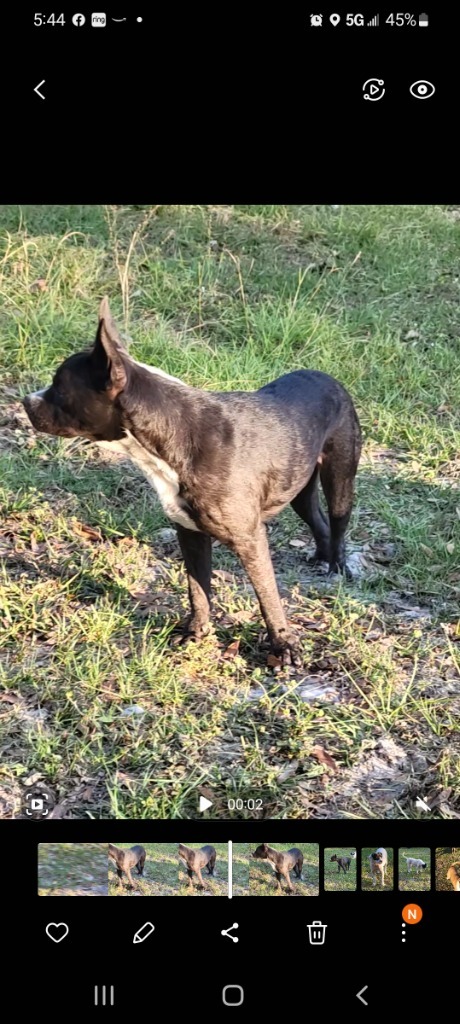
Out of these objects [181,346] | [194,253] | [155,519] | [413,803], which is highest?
[194,253]

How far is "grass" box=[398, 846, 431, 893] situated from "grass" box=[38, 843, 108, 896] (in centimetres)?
82

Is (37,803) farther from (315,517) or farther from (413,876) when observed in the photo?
(315,517)

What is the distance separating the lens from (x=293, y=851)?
115 inches

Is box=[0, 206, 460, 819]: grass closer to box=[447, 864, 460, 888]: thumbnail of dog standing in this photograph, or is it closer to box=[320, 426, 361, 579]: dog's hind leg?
box=[320, 426, 361, 579]: dog's hind leg

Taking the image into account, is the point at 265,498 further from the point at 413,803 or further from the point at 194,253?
the point at 194,253

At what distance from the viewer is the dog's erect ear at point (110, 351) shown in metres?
3.88

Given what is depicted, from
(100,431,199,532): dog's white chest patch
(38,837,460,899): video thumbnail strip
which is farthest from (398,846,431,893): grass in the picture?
(100,431,199,532): dog's white chest patch

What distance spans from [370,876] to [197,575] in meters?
2.33

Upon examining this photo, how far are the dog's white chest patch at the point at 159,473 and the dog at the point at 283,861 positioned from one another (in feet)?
6.54

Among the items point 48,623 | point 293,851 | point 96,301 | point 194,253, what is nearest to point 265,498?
point 48,623

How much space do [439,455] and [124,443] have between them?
309 cm

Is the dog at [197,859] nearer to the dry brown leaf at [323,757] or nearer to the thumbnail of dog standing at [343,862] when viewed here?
the thumbnail of dog standing at [343,862]
